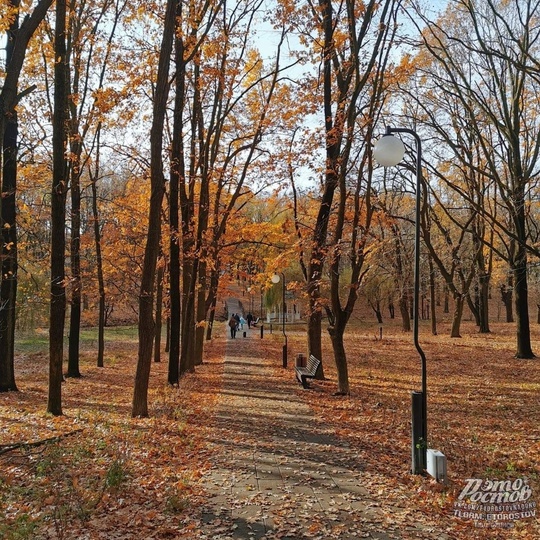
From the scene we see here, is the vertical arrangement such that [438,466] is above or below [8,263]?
below

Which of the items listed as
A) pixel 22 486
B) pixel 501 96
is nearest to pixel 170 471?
pixel 22 486

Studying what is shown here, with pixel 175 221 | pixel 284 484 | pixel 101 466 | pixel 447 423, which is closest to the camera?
pixel 284 484

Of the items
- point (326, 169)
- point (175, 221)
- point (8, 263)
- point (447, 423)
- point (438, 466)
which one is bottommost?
point (447, 423)

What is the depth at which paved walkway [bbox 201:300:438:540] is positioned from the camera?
432cm

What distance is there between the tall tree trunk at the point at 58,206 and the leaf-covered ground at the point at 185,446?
96 cm

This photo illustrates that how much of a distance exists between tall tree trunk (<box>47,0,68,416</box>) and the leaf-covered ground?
96 centimetres

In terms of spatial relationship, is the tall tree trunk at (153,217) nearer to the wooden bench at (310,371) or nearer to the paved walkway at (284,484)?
the paved walkway at (284,484)

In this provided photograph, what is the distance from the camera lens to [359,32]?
977 centimetres

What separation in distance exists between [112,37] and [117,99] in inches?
200

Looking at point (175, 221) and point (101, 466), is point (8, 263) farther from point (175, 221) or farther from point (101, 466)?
point (101, 466)

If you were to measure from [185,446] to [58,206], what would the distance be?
5.17m

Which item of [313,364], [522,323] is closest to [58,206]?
[313,364]

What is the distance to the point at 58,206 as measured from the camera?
9172 mm

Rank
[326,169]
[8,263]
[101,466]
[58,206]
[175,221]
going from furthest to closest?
[8,263]
[175,221]
[326,169]
[58,206]
[101,466]
